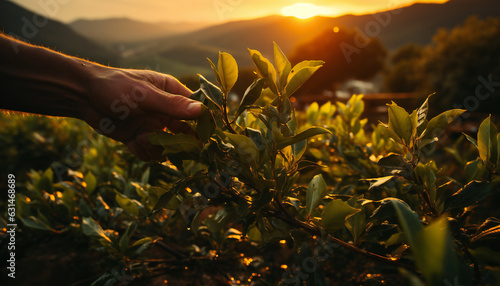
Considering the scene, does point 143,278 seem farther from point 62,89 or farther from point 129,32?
point 129,32

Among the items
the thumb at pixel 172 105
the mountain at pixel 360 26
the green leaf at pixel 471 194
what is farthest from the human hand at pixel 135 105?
the mountain at pixel 360 26

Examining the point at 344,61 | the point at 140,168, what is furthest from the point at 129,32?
the point at 140,168

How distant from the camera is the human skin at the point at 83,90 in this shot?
138 cm

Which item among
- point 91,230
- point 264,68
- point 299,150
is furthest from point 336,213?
point 91,230

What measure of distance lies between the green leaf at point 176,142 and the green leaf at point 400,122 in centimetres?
66

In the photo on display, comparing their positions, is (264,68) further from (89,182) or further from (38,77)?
(89,182)

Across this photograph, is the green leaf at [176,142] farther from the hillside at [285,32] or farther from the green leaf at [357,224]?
the hillside at [285,32]

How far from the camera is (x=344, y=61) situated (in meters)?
41.1

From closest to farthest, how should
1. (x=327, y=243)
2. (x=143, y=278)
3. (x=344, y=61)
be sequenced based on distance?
(x=327, y=243)
(x=143, y=278)
(x=344, y=61)

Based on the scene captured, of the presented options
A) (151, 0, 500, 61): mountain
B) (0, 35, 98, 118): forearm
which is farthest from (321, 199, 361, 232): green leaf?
(151, 0, 500, 61): mountain

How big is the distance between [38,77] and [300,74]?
53.1 inches

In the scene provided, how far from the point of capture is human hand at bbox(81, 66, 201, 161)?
3.78ft

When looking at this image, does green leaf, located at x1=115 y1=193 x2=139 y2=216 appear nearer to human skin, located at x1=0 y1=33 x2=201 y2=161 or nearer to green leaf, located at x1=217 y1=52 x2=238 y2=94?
human skin, located at x1=0 y1=33 x2=201 y2=161

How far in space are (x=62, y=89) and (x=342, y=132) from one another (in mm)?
1602
